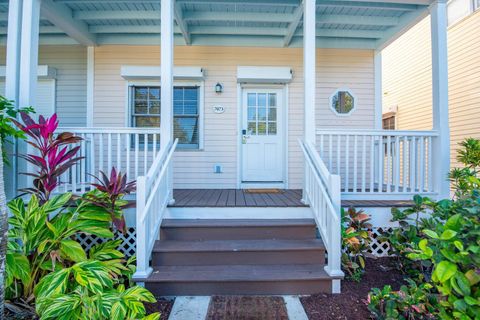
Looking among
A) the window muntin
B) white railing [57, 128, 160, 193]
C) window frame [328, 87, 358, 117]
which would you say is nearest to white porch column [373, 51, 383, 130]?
window frame [328, 87, 358, 117]

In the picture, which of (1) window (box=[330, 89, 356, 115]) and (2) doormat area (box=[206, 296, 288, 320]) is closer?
(2) doormat area (box=[206, 296, 288, 320])

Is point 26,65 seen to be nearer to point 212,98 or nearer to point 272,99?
point 212,98

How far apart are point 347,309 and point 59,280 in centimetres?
213

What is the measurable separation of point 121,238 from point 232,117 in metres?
2.63

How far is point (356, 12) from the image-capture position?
164 inches

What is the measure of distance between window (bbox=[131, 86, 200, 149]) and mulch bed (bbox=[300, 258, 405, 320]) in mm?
3214

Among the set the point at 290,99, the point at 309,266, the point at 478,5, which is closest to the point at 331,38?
the point at 290,99

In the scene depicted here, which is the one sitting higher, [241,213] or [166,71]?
[166,71]

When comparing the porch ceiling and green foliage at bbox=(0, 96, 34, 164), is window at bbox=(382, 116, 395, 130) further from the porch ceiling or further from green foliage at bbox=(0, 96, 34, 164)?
green foliage at bbox=(0, 96, 34, 164)

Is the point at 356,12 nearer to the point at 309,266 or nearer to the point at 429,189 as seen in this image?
the point at 429,189

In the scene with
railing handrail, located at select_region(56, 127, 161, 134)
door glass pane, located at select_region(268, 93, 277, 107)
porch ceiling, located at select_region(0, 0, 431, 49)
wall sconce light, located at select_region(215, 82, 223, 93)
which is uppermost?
porch ceiling, located at select_region(0, 0, 431, 49)

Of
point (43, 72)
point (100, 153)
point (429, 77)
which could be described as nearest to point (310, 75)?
point (100, 153)

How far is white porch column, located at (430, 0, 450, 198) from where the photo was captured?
3.48 m

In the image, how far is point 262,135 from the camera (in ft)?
16.4
